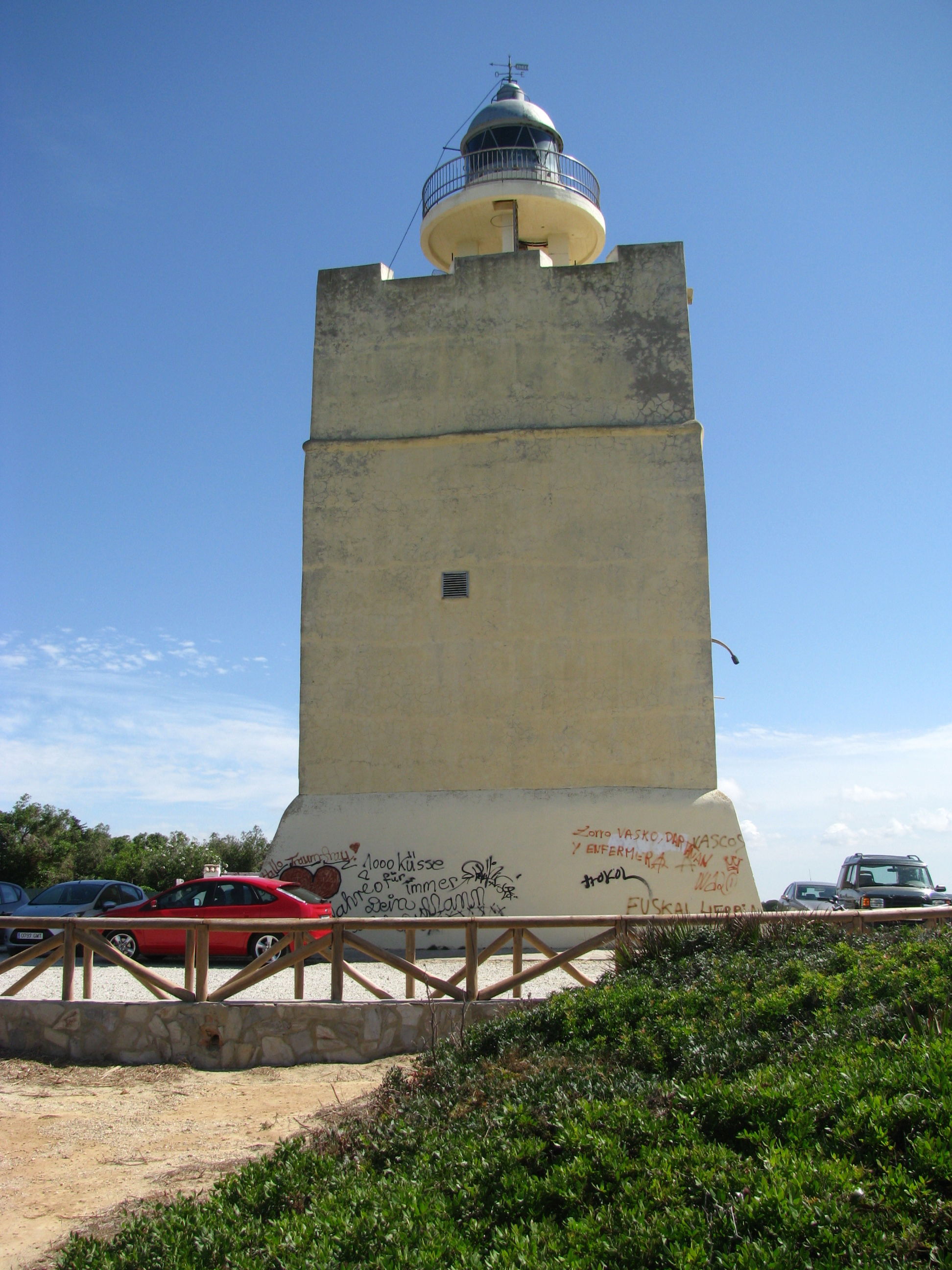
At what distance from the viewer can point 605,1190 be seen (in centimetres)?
413

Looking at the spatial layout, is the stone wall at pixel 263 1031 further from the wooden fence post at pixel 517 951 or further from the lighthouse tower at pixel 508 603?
the lighthouse tower at pixel 508 603

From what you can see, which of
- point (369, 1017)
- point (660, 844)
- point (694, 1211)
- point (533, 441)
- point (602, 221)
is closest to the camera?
point (694, 1211)

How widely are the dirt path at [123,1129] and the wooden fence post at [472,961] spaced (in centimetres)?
90

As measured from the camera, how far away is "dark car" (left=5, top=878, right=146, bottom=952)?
16797 millimetres

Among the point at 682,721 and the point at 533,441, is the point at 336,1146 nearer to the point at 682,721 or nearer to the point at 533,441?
the point at 682,721

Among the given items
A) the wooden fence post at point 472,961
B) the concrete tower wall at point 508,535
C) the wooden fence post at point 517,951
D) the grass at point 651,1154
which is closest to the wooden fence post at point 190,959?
the wooden fence post at point 472,961

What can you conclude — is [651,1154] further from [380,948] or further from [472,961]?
[380,948]

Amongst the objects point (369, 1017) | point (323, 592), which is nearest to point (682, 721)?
point (323, 592)

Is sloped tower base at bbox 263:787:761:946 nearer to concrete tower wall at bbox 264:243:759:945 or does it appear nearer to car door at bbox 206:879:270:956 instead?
concrete tower wall at bbox 264:243:759:945

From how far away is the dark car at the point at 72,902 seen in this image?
55.1 feet

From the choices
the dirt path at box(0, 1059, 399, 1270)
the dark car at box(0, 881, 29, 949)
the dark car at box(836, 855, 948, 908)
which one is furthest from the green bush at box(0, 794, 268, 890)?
the dirt path at box(0, 1059, 399, 1270)

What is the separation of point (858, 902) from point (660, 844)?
512cm

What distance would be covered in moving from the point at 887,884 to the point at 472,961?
1454 centimetres

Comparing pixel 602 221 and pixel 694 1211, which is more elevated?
pixel 602 221
